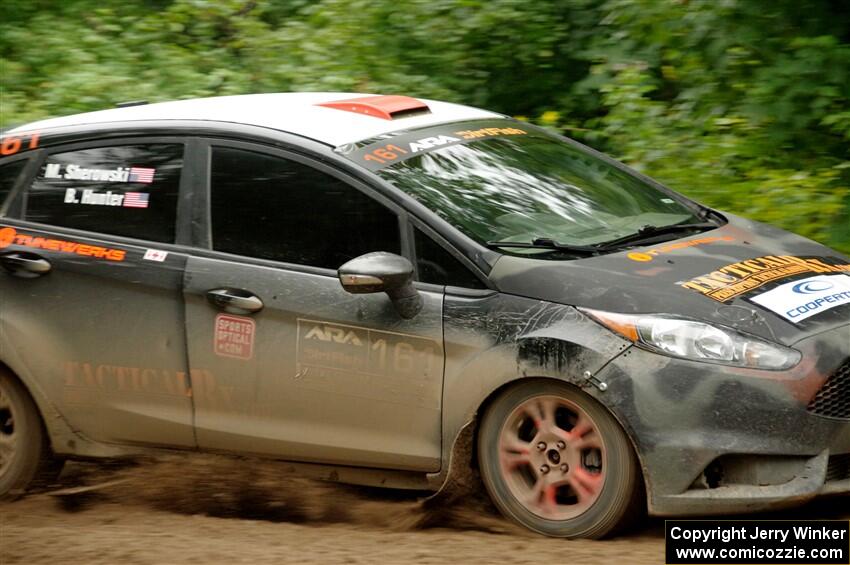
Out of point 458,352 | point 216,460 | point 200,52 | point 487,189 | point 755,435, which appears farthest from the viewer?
point 200,52

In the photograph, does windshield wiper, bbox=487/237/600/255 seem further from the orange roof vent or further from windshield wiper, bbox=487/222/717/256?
the orange roof vent

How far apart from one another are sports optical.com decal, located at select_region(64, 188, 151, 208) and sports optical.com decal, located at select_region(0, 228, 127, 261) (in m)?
0.20

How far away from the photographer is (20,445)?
5.62m

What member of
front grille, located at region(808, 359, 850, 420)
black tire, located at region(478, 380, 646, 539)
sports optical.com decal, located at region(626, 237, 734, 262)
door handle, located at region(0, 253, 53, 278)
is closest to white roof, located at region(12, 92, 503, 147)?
door handle, located at region(0, 253, 53, 278)

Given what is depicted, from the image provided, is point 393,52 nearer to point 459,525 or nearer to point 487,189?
point 487,189

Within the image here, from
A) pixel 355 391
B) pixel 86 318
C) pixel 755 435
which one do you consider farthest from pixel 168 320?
pixel 755 435

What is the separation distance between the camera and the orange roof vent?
5551 millimetres

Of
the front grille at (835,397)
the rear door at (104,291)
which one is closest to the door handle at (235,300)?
the rear door at (104,291)

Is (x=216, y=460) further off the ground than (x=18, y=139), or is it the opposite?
(x=18, y=139)

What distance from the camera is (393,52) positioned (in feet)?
31.9

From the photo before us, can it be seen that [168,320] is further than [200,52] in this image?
No

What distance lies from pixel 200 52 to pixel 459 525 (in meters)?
7.16

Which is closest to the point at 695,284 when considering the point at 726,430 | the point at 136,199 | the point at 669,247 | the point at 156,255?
the point at 669,247

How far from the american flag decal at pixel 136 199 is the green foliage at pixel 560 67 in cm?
356
